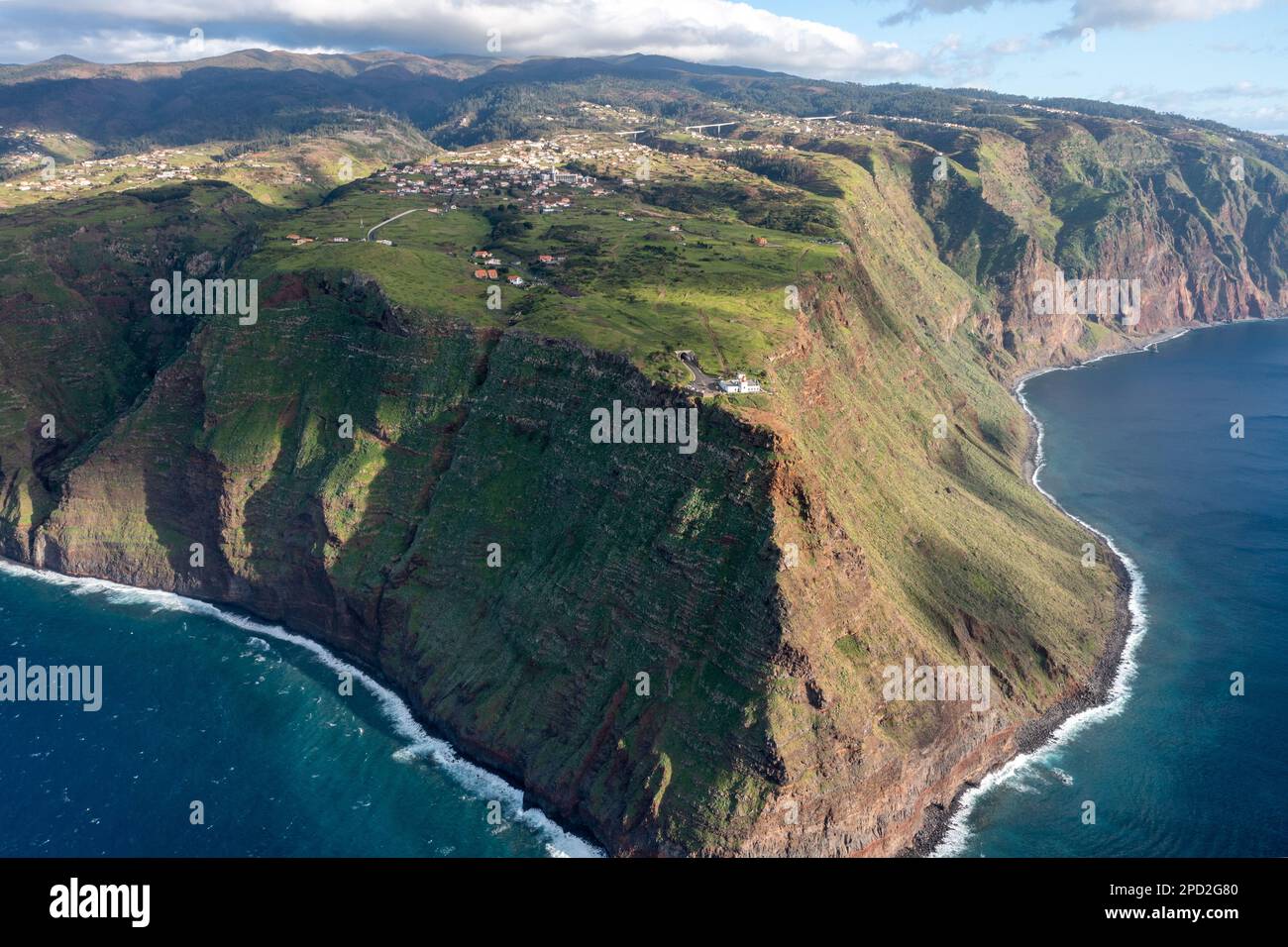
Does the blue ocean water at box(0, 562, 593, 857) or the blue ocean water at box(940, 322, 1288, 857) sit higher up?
the blue ocean water at box(940, 322, 1288, 857)

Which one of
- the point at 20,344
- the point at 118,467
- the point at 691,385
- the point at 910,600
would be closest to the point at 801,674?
the point at 910,600

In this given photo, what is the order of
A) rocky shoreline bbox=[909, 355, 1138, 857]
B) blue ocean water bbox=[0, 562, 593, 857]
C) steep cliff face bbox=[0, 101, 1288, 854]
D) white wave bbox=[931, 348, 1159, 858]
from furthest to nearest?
white wave bbox=[931, 348, 1159, 858] → rocky shoreline bbox=[909, 355, 1138, 857] → blue ocean water bbox=[0, 562, 593, 857] → steep cliff face bbox=[0, 101, 1288, 854]

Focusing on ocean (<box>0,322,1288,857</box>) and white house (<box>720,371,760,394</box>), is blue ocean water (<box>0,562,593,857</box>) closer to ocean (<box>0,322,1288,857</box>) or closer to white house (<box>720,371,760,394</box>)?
ocean (<box>0,322,1288,857</box>)

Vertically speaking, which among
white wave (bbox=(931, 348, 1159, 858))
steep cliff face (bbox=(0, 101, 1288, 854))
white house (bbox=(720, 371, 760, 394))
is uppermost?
white house (bbox=(720, 371, 760, 394))

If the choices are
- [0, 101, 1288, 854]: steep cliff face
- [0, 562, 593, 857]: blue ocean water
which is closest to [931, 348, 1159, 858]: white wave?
[0, 101, 1288, 854]: steep cliff face

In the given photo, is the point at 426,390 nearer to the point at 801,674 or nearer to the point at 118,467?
the point at 118,467

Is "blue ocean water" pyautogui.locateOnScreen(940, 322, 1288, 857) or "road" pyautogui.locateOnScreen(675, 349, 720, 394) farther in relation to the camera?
"road" pyautogui.locateOnScreen(675, 349, 720, 394)

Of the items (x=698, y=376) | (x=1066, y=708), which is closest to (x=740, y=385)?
(x=698, y=376)

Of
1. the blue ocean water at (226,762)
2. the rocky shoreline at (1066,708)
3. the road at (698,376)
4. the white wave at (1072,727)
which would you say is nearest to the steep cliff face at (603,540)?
the rocky shoreline at (1066,708)

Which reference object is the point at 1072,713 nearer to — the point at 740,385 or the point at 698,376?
the point at 740,385
